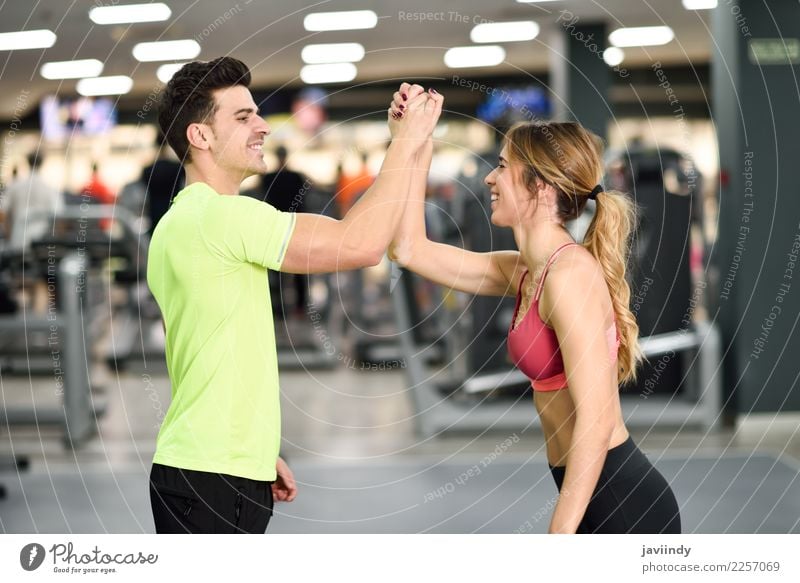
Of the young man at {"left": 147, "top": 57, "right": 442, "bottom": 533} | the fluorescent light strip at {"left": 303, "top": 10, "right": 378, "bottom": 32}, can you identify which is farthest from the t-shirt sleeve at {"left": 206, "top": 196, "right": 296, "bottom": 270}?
the fluorescent light strip at {"left": 303, "top": 10, "right": 378, "bottom": 32}

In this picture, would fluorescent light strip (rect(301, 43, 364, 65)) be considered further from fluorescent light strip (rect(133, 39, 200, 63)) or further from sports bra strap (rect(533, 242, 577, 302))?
A: sports bra strap (rect(533, 242, 577, 302))

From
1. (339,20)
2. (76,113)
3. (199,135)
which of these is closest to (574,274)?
(199,135)

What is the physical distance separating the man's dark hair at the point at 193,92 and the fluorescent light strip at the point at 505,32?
889 cm

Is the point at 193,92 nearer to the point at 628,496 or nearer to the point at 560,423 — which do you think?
the point at 560,423

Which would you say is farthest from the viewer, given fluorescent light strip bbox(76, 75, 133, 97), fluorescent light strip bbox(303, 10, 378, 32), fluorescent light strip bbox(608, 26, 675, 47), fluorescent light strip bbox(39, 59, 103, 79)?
fluorescent light strip bbox(608, 26, 675, 47)

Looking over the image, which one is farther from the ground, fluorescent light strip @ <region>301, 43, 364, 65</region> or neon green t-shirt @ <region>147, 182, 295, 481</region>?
neon green t-shirt @ <region>147, 182, 295, 481</region>

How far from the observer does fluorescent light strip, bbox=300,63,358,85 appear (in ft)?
37.7

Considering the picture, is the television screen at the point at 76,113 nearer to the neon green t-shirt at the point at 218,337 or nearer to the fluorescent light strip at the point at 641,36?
the fluorescent light strip at the point at 641,36

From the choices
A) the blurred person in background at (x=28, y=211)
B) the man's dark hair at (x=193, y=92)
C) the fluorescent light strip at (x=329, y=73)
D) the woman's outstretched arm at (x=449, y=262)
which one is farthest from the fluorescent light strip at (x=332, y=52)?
the man's dark hair at (x=193, y=92)

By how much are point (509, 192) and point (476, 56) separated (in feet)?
40.6

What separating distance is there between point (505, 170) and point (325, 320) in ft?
24.2

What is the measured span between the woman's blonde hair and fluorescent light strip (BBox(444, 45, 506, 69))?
10670 millimetres

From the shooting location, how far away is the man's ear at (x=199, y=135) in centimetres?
174
